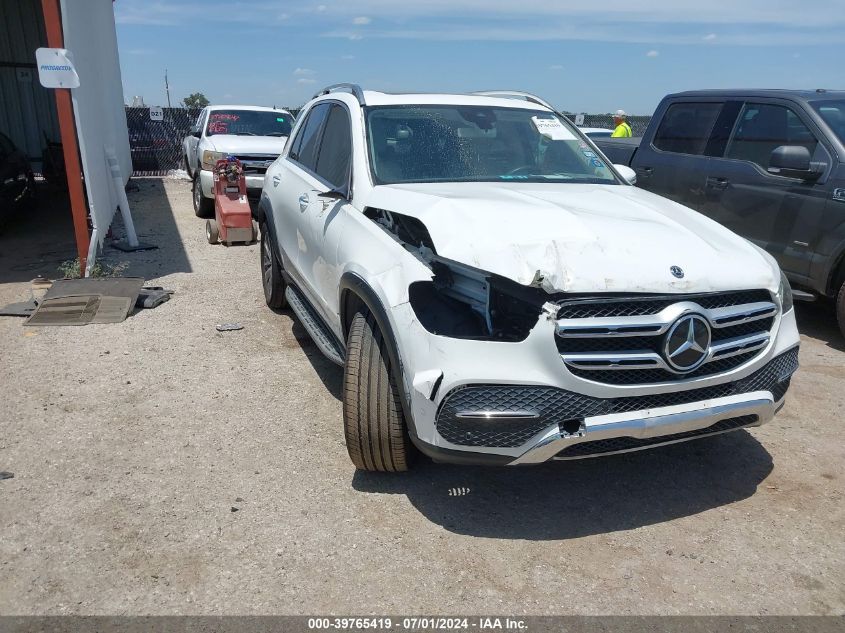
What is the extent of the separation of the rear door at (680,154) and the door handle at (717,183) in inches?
2.8

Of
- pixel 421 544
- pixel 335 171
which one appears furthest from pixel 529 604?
pixel 335 171

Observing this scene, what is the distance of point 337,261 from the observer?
3.72 m

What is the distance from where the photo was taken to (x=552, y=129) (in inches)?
179

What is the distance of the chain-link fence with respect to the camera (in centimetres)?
1788

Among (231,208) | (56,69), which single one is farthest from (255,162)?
(56,69)

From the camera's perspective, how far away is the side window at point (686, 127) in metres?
6.77

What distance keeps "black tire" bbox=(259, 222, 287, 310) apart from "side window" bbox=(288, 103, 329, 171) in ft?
2.47

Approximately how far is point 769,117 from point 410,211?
4585mm

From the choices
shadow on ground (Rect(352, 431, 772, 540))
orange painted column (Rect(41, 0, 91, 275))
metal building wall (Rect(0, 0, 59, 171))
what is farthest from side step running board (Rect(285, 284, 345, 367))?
Answer: metal building wall (Rect(0, 0, 59, 171))

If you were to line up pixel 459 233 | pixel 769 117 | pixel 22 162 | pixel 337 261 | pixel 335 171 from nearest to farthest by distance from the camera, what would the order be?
pixel 459 233 → pixel 337 261 → pixel 335 171 → pixel 769 117 → pixel 22 162

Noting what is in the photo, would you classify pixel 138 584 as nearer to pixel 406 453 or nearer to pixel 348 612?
pixel 348 612

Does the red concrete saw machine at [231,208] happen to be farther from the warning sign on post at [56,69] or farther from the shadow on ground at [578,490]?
the shadow on ground at [578,490]

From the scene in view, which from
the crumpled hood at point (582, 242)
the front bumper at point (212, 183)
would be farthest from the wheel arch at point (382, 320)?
the front bumper at point (212, 183)

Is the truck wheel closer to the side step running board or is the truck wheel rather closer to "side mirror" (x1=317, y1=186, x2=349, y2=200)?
the side step running board
